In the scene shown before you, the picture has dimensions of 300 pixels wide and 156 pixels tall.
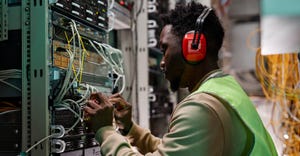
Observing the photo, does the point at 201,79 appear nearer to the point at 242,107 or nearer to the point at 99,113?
the point at 242,107

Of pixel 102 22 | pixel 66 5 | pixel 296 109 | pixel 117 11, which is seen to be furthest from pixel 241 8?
pixel 66 5

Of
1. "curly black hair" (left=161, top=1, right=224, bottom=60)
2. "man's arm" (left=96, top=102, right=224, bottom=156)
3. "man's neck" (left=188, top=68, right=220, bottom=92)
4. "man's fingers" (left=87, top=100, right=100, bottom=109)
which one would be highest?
"curly black hair" (left=161, top=1, right=224, bottom=60)

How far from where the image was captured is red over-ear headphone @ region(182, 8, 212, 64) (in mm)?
1239

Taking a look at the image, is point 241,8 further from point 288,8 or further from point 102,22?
point 102,22

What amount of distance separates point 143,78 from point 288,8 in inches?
38.7

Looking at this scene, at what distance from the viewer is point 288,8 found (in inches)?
89.4

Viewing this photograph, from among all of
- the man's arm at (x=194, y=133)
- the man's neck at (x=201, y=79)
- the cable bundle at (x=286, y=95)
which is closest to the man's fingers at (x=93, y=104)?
the man's arm at (x=194, y=133)

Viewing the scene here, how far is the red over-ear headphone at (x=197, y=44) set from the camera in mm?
1239

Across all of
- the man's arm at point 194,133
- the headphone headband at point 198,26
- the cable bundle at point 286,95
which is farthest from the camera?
the cable bundle at point 286,95

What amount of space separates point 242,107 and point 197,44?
0.24m

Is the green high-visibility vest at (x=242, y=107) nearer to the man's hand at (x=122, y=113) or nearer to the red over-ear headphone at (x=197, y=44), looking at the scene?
the red over-ear headphone at (x=197, y=44)

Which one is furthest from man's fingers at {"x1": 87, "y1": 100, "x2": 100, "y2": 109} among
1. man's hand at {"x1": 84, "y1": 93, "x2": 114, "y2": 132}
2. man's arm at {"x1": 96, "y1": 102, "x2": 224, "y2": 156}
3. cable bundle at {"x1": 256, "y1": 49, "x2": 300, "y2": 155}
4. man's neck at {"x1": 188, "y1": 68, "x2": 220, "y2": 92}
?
cable bundle at {"x1": 256, "y1": 49, "x2": 300, "y2": 155}

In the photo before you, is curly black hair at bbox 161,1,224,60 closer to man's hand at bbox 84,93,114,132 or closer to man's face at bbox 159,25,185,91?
man's face at bbox 159,25,185,91

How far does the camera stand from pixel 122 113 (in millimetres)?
1615
